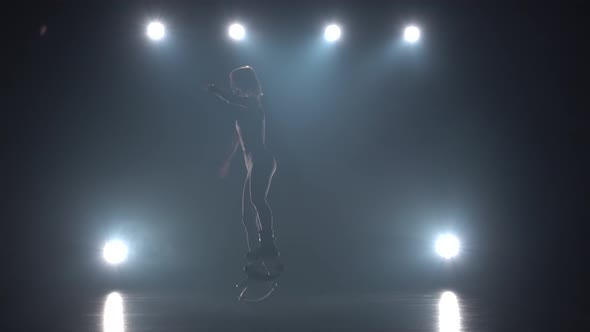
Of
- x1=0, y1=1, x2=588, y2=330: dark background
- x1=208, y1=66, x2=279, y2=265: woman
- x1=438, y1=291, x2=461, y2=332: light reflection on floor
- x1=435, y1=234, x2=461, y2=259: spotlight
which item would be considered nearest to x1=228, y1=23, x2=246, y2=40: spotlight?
x1=0, y1=1, x2=588, y2=330: dark background

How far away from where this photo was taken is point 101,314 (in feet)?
10.5

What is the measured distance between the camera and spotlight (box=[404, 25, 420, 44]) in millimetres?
6137

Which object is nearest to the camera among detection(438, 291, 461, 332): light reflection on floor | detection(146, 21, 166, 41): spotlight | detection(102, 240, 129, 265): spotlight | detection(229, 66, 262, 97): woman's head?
detection(438, 291, 461, 332): light reflection on floor

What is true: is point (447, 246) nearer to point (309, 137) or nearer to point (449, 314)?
point (309, 137)

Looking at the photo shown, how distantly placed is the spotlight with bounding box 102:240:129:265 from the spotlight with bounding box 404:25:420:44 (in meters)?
4.38

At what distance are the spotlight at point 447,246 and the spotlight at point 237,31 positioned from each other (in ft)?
11.9

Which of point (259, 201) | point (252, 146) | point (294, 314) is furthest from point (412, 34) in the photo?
point (294, 314)

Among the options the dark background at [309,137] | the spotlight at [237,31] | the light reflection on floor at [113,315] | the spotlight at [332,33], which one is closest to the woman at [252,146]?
the light reflection on floor at [113,315]

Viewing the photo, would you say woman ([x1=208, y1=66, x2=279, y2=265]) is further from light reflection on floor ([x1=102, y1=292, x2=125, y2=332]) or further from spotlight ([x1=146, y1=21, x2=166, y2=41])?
spotlight ([x1=146, y1=21, x2=166, y2=41])

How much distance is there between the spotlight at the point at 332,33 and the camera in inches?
241

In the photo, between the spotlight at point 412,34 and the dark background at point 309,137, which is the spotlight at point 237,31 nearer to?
the dark background at point 309,137

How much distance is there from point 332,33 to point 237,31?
3.96 ft

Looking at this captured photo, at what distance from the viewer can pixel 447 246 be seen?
613cm

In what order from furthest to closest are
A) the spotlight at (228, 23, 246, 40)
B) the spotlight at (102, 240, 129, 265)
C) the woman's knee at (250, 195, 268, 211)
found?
the spotlight at (228, 23, 246, 40) < the spotlight at (102, 240, 129, 265) < the woman's knee at (250, 195, 268, 211)
